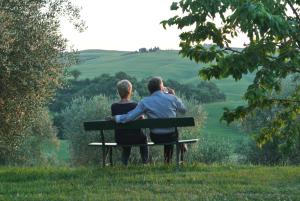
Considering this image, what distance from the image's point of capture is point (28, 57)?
16484 mm

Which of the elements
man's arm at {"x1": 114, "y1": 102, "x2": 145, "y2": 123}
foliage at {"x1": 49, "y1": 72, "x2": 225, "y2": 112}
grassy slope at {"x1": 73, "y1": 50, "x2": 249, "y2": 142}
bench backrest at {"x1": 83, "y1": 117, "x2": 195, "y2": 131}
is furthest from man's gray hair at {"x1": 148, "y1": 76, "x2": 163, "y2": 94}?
grassy slope at {"x1": 73, "y1": 50, "x2": 249, "y2": 142}

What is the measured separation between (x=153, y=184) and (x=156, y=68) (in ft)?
342

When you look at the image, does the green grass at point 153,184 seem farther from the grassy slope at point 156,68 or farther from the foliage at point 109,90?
the grassy slope at point 156,68

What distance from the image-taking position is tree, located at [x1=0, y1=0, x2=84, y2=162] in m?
16.2

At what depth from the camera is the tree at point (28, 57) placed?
53.1ft

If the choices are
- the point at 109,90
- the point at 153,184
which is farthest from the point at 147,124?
the point at 109,90

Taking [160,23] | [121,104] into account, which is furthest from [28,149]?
[160,23]

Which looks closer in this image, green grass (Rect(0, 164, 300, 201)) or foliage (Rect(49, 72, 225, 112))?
green grass (Rect(0, 164, 300, 201))

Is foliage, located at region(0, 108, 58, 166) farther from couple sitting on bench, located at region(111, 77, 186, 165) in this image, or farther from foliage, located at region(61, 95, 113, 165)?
couple sitting on bench, located at region(111, 77, 186, 165)

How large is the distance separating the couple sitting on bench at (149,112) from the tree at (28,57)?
462 centimetres

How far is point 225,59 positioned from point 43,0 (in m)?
11.0

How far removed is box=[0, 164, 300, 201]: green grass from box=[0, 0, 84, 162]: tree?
5035 mm

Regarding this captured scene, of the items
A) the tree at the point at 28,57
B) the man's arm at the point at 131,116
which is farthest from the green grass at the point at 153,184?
the tree at the point at 28,57

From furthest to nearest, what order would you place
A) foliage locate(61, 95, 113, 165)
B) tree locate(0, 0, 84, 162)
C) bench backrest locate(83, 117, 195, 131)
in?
1. foliage locate(61, 95, 113, 165)
2. tree locate(0, 0, 84, 162)
3. bench backrest locate(83, 117, 195, 131)
